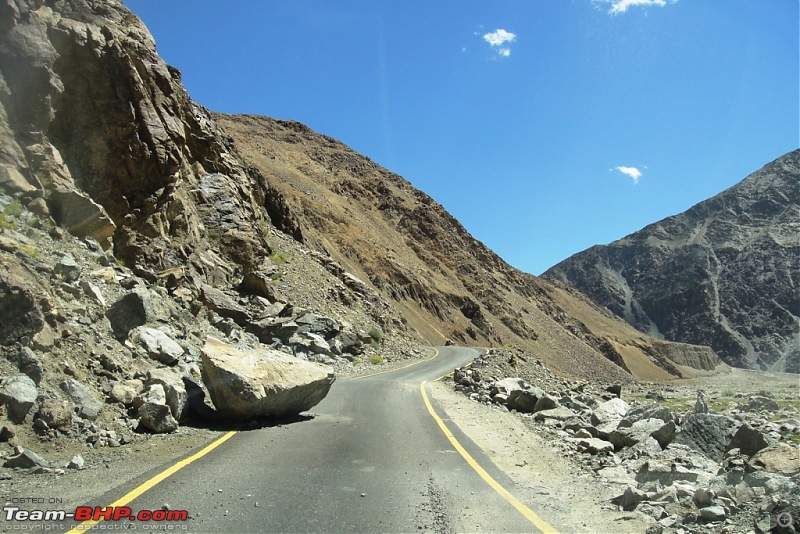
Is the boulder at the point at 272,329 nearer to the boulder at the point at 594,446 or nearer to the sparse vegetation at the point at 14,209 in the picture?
the sparse vegetation at the point at 14,209

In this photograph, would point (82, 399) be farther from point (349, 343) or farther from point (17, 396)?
point (349, 343)

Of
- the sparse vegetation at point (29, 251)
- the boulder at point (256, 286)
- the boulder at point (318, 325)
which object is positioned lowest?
the boulder at point (318, 325)

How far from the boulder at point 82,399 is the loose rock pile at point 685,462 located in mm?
7196

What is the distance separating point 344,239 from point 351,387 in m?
46.7

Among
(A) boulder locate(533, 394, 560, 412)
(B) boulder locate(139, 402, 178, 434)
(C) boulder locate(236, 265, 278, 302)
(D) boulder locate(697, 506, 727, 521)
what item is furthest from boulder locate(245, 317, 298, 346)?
(D) boulder locate(697, 506, 727, 521)

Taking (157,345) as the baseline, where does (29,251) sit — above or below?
above

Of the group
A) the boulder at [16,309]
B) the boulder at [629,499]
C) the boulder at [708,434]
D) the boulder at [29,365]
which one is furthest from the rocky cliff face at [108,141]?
the boulder at [708,434]

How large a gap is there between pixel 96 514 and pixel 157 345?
7.31 metres

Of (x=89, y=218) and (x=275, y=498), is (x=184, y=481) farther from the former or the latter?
(x=89, y=218)

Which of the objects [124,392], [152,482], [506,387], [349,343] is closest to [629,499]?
[152,482]

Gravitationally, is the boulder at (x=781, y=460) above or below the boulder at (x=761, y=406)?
above

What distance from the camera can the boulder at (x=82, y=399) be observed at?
7.75m

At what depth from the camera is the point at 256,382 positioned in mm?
9305

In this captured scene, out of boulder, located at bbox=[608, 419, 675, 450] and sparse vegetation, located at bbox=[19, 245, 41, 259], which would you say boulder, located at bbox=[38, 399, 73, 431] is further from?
boulder, located at bbox=[608, 419, 675, 450]
